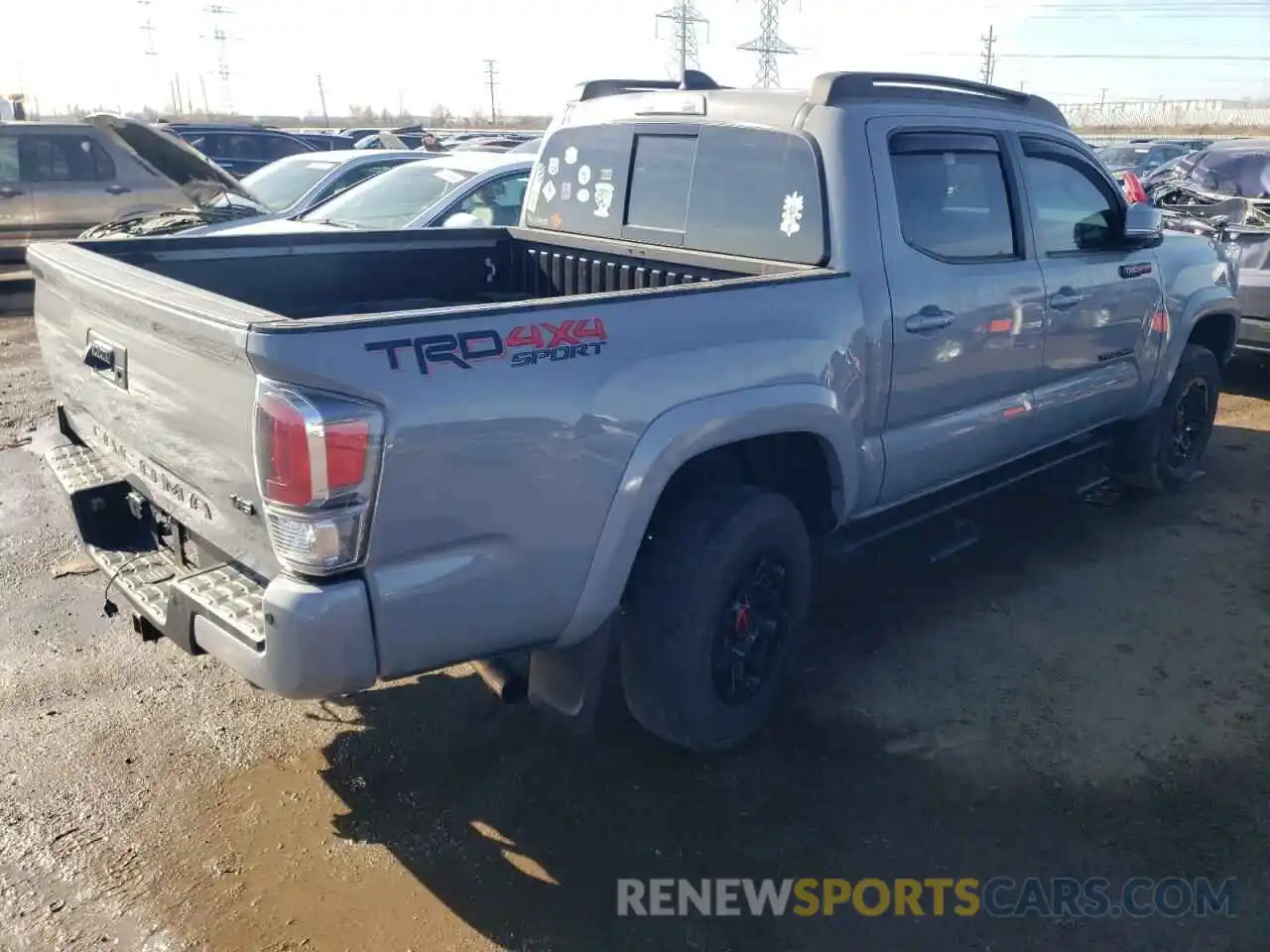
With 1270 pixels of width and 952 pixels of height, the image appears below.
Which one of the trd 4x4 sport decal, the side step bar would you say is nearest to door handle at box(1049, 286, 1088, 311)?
the side step bar

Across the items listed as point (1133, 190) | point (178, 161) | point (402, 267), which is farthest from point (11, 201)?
point (1133, 190)

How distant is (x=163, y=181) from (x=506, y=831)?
11855mm

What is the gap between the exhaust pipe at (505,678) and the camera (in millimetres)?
3068

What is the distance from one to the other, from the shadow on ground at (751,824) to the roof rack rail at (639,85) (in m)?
2.60

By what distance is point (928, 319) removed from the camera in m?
3.92

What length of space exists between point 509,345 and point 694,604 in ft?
3.43

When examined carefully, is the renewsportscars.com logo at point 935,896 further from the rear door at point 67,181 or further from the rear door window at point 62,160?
the rear door window at point 62,160

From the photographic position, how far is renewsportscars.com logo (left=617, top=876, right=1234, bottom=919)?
2.96m

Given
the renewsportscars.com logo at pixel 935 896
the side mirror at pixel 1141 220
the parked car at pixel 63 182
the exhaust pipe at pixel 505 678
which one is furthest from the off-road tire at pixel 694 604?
the parked car at pixel 63 182

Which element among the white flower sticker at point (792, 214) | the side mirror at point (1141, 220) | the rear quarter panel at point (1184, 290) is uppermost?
the white flower sticker at point (792, 214)

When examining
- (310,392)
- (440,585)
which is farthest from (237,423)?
(440,585)

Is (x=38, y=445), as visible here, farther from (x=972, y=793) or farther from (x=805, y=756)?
(x=972, y=793)

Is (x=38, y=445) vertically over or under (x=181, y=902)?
over

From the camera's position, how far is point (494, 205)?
851 cm
